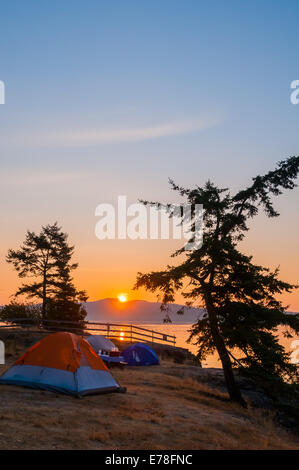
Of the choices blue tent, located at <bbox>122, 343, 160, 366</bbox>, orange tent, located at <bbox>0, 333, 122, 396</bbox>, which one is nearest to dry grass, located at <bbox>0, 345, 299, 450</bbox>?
orange tent, located at <bbox>0, 333, 122, 396</bbox>

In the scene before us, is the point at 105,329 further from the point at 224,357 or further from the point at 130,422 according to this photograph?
the point at 130,422

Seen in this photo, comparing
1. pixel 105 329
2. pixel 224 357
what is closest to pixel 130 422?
pixel 224 357

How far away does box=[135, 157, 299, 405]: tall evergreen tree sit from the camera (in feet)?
55.0

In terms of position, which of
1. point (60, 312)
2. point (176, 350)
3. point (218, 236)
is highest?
point (218, 236)

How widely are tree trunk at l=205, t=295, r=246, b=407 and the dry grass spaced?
4.89ft

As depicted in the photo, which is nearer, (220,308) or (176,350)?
(220,308)

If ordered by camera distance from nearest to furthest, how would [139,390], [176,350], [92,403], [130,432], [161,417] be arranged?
1. [130,432]
2. [161,417]
3. [92,403]
4. [139,390]
5. [176,350]

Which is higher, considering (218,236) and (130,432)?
(218,236)

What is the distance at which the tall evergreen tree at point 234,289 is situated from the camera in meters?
16.8

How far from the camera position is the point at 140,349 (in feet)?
83.7
